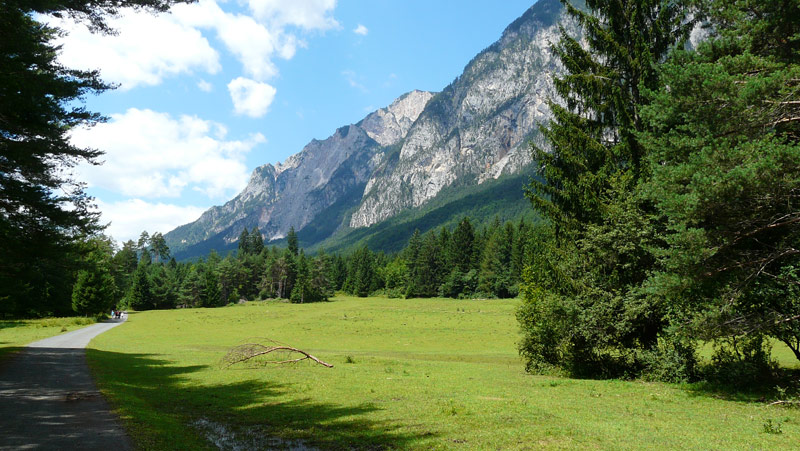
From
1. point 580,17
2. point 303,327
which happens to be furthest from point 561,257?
point 303,327

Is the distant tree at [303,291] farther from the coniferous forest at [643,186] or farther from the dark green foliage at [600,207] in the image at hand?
the dark green foliage at [600,207]

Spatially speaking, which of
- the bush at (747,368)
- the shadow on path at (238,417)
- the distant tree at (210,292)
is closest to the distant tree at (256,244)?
the distant tree at (210,292)

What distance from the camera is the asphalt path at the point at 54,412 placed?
8.02 m

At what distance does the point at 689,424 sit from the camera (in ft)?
34.1

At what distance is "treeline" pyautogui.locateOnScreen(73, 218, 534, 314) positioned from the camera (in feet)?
314

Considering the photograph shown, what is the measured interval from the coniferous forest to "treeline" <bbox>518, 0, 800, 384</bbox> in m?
0.06

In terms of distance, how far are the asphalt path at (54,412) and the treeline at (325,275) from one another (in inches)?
3032

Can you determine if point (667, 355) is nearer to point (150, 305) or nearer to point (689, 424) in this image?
point (689, 424)

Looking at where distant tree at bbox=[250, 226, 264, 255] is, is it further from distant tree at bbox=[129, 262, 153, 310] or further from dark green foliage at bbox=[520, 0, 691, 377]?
dark green foliage at bbox=[520, 0, 691, 377]

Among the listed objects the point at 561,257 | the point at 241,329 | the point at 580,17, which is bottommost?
the point at 241,329

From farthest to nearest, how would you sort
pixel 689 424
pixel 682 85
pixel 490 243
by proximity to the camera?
pixel 490 243 → pixel 682 85 → pixel 689 424

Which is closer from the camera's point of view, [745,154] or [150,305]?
[745,154]

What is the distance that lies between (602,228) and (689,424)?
9.05 meters

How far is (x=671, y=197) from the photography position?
42.7ft
